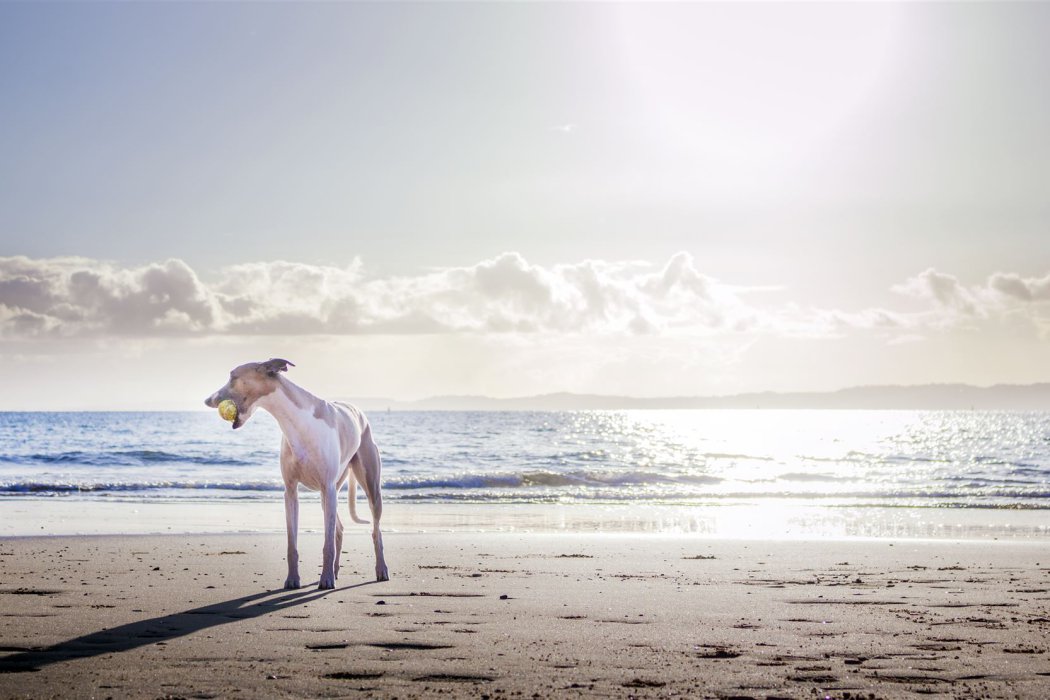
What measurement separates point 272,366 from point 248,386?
270mm

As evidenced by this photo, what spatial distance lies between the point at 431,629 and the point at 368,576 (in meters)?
3.25

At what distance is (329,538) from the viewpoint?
8492mm

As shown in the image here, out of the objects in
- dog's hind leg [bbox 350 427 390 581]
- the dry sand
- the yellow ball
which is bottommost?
the dry sand

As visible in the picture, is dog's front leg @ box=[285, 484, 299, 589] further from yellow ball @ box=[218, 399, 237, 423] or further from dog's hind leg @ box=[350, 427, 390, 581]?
yellow ball @ box=[218, 399, 237, 423]

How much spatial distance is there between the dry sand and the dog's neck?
1475mm

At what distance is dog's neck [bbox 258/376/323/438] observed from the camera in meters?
8.29

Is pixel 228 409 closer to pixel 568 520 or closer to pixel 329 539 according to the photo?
pixel 329 539

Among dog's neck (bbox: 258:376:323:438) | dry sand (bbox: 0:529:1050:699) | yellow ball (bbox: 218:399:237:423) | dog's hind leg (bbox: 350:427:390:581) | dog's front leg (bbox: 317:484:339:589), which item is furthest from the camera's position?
dog's hind leg (bbox: 350:427:390:581)

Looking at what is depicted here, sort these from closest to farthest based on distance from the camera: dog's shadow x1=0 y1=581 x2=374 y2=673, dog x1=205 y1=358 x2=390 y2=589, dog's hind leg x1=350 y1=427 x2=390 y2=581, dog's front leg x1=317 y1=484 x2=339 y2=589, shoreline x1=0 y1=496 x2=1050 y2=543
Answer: dog's shadow x1=0 y1=581 x2=374 y2=673, dog x1=205 y1=358 x2=390 y2=589, dog's front leg x1=317 y1=484 x2=339 y2=589, dog's hind leg x1=350 y1=427 x2=390 y2=581, shoreline x1=0 y1=496 x2=1050 y2=543

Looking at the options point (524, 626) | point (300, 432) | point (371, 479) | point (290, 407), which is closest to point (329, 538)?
point (371, 479)

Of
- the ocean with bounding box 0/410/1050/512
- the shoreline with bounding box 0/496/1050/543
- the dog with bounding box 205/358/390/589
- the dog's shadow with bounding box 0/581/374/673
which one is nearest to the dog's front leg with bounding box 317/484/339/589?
the dog with bounding box 205/358/390/589

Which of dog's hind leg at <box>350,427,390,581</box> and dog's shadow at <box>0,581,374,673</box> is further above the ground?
dog's hind leg at <box>350,427,390,581</box>

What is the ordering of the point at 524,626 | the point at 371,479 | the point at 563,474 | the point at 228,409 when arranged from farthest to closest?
the point at 563,474 → the point at 371,479 → the point at 228,409 → the point at 524,626

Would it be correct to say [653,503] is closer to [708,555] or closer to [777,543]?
[777,543]
